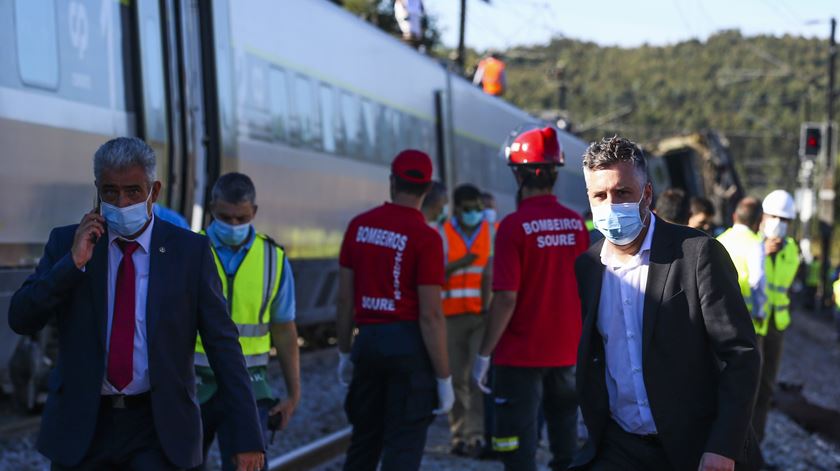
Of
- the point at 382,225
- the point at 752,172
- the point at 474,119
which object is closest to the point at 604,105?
the point at 752,172

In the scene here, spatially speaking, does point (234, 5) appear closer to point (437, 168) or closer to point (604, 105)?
point (437, 168)

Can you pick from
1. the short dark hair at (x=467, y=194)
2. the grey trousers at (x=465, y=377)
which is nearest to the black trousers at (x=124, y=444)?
the grey trousers at (x=465, y=377)

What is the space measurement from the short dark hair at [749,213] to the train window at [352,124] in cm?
A: 614

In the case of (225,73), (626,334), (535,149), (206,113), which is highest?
(225,73)

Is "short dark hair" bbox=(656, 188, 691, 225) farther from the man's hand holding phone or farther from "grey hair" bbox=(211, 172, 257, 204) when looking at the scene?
the man's hand holding phone

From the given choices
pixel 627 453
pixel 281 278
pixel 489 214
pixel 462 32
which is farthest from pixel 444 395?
pixel 462 32

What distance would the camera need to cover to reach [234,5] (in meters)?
10.5

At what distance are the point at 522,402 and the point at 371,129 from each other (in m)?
9.14

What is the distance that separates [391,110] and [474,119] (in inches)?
193

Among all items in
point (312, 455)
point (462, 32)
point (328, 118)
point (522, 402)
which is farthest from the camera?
point (462, 32)

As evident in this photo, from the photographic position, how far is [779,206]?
8.84m

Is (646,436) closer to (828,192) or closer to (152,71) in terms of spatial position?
(152,71)

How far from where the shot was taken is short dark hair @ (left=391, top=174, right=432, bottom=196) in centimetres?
602

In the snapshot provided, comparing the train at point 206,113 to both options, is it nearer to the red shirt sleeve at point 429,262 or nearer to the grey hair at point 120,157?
the red shirt sleeve at point 429,262
